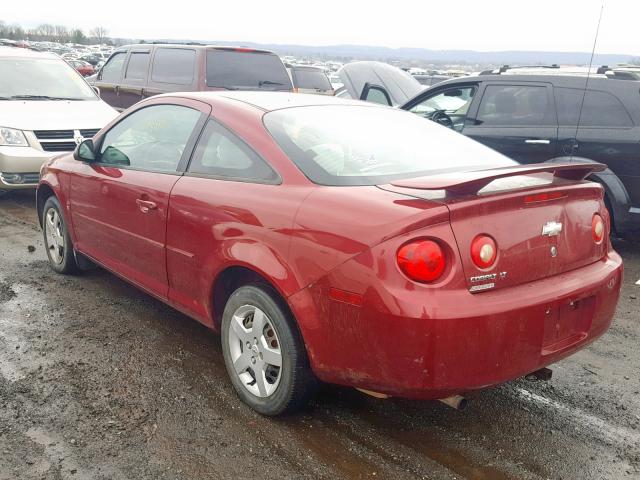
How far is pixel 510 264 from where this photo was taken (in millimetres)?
2617

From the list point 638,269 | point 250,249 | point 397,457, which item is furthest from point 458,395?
point 638,269

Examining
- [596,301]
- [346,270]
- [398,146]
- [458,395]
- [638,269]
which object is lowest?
[638,269]

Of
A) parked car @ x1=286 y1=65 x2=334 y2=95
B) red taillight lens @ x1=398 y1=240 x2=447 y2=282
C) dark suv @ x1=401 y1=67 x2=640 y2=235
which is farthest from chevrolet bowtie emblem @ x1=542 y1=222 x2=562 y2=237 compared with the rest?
parked car @ x1=286 y1=65 x2=334 y2=95

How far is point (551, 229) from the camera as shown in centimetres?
278

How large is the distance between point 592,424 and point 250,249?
6.24 ft

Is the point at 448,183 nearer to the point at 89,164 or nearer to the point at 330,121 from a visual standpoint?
the point at 330,121

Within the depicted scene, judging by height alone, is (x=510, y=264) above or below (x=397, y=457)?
above

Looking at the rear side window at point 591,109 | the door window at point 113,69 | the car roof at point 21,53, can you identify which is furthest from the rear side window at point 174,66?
the rear side window at point 591,109

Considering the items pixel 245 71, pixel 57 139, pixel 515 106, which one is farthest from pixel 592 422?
pixel 245 71

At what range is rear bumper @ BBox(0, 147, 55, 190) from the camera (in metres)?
7.29

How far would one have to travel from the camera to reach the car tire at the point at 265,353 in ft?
9.64

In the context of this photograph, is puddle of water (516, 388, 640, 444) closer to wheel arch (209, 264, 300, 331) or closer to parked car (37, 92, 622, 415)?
parked car (37, 92, 622, 415)

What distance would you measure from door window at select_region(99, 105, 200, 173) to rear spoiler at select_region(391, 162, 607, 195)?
4.98 ft

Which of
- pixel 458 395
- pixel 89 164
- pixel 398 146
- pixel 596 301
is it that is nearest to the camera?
pixel 458 395
